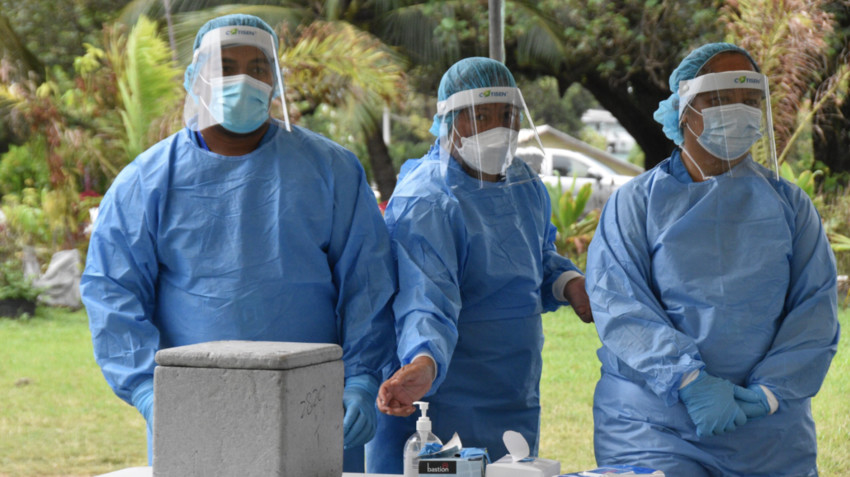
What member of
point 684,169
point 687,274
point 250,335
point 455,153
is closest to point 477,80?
point 455,153

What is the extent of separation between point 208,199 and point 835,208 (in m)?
6.78

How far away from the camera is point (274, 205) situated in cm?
225

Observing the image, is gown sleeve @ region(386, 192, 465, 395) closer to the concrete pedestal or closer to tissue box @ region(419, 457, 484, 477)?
tissue box @ region(419, 457, 484, 477)

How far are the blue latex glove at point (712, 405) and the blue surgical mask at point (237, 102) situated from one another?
1202mm

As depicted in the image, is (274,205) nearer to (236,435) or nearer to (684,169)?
(236,435)

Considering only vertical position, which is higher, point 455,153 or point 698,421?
point 455,153

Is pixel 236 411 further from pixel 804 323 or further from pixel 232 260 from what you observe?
pixel 804 323

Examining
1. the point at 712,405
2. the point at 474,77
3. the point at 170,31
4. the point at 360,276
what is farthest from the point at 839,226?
the point at 360,276

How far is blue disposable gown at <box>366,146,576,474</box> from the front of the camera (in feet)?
8.22

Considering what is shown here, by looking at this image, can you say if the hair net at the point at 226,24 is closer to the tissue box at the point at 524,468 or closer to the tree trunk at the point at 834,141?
the tissue box at the point at 524,468

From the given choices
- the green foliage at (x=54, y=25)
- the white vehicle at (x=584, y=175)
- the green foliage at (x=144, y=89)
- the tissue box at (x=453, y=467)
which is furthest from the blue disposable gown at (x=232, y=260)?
Answer: the green foliage at (x=54, y=25)

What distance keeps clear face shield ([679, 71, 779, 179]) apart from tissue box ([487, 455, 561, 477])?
921mm

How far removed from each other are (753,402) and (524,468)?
0.63m

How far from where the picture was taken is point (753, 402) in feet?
7.30
